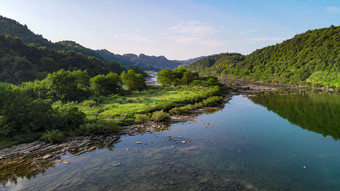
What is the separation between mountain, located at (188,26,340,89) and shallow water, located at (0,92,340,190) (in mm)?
66391

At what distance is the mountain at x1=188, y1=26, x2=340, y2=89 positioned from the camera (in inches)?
3327

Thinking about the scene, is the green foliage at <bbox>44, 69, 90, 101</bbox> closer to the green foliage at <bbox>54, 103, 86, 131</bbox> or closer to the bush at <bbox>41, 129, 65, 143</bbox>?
the green foliage at <bbox>54, 103, 86, 131</bbox>

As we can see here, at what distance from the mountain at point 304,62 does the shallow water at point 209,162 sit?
66391 mm

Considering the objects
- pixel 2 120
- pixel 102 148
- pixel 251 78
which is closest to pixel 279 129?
pixel 102 148

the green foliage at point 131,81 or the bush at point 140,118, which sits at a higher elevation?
the green foliage at point 131,81

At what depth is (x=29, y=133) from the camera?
23.0 meters

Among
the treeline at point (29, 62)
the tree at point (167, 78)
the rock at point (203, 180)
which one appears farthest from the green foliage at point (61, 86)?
the tree at point (167, 78)

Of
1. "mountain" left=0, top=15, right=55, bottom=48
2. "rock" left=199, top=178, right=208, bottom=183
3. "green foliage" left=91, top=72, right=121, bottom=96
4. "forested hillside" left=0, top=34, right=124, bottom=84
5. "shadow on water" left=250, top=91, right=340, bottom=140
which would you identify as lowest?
"shadow on water" left=250, top=91, right=340, bottom=140

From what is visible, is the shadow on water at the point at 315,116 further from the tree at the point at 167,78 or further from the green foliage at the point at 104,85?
the tree at the point at 167,78

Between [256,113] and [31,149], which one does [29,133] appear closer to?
[31,149]

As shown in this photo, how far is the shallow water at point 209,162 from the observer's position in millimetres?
15227

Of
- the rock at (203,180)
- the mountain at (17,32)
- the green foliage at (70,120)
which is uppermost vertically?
the mountain at (17,32)

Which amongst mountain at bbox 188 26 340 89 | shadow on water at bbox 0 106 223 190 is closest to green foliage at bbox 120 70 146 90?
shadow on water at bbox 0 106 223 190

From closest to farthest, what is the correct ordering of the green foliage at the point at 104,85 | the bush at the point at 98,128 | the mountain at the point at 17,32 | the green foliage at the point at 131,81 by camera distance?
the bush at the point at 98,128, the green foliage at the point at 104,85, the green foliage at the point at 131,81, the mountain at the point at 17,32
